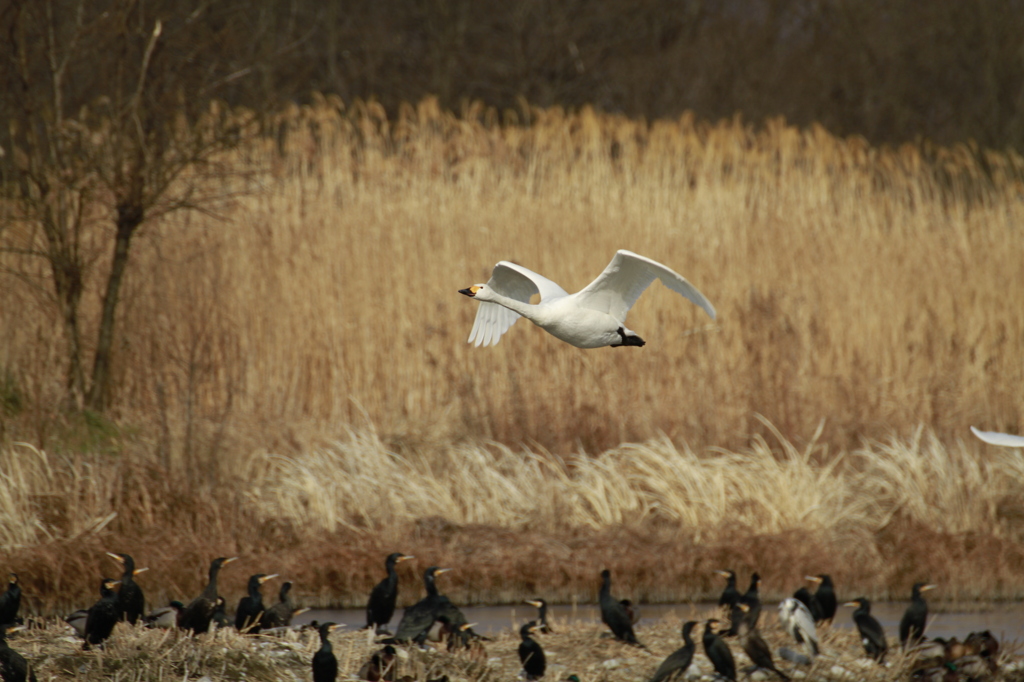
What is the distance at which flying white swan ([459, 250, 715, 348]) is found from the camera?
5.12 metres

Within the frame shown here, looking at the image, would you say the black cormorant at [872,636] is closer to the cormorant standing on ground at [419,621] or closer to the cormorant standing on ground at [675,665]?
the cormorant standing on ground at [675,665]

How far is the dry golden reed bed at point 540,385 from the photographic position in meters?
8.71

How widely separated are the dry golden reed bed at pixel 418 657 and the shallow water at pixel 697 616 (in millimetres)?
495

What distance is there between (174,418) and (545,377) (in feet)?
9.92

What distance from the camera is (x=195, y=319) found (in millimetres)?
10375

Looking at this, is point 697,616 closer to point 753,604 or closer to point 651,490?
point 753,604

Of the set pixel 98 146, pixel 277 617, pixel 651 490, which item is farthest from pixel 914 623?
pixel 98 146

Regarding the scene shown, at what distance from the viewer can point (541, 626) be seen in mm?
7137

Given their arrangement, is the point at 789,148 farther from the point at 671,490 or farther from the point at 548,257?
the point at 671,490

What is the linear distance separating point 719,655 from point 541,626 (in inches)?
46.0

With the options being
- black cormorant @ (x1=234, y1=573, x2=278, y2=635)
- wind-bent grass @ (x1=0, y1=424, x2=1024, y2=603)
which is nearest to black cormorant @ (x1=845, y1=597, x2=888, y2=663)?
wind-bent grass @ (x1=0, y1=424, x2=1024, y2=603)

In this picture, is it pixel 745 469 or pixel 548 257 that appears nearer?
pixel 745 469

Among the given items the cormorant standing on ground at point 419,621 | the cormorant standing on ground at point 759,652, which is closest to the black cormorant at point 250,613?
the cormorant standing on ground at point 419,621

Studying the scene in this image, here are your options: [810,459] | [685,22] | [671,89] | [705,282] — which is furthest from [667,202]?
[685,22]
